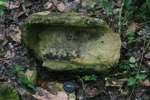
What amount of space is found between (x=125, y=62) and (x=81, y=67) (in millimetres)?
448

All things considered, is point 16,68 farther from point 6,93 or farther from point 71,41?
point 6,93

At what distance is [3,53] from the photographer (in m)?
4.21

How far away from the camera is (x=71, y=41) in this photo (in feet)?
13.3

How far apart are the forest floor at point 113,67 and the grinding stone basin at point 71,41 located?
0.12m

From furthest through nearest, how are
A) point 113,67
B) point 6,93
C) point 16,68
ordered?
1. point 16,68
2. point 113,67
3. point 6,93

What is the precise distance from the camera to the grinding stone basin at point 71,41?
12.7ft

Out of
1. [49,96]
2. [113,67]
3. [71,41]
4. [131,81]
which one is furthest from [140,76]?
[49,96]

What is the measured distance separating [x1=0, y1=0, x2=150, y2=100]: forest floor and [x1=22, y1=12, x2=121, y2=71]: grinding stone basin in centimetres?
12

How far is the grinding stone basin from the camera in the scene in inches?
152

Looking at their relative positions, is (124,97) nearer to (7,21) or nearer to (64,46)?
(64,46)

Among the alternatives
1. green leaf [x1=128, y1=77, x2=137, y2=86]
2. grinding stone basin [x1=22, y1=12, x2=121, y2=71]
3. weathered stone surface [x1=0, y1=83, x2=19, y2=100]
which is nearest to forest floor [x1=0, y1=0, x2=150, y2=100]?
green leaf [x1=128, y1=77, x2=137, y2=86]

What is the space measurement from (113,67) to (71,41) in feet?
1.66

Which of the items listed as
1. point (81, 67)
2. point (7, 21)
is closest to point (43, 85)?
point (81, 67)

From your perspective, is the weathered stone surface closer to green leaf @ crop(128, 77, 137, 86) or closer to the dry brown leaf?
the dry brown leaf
